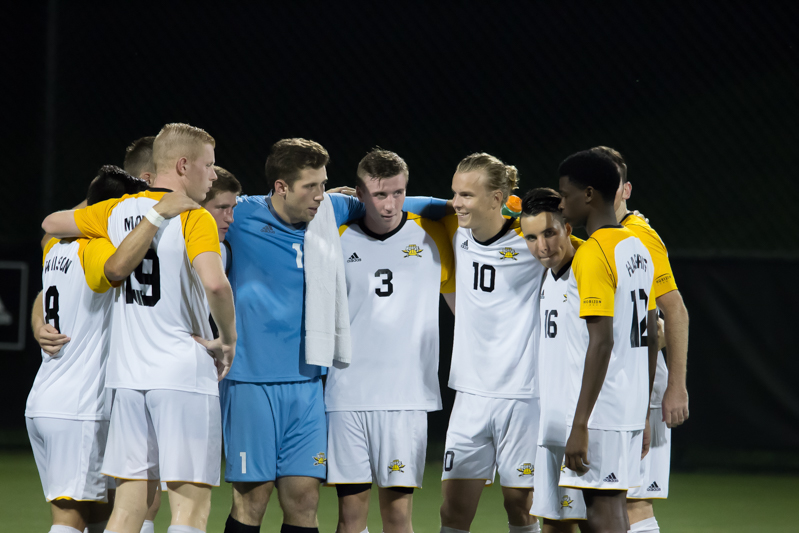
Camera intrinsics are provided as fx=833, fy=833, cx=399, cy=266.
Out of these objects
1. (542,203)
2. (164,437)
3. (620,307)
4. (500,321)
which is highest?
(542,203)

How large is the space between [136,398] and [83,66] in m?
7.02

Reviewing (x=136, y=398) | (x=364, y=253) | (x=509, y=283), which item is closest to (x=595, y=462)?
(x=509, y=283)

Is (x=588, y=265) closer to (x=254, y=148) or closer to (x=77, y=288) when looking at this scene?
(x=77, y=288)

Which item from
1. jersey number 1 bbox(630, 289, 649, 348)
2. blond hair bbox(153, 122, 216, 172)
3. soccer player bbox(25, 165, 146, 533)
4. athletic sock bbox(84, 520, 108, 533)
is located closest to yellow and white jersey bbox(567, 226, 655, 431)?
jersey number 1 bbox(630, 289, 649, 348)

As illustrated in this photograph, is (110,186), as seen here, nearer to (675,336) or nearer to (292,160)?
(292,160)

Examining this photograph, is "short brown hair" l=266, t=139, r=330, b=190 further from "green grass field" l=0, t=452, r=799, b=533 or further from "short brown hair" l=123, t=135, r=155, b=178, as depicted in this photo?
"green grass field" l=0, t=452, r=799, b=533

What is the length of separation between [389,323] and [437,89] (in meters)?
6.87

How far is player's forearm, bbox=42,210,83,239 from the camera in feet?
11.2

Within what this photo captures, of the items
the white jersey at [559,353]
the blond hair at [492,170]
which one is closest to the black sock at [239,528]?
the white jersey at [559,353]

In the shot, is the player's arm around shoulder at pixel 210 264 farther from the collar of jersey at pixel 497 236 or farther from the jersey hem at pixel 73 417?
the collar of jersey at pixel 497 236

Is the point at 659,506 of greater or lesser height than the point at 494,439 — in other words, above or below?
below

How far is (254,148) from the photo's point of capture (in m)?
10.3

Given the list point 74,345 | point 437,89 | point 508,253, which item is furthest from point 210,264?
point 437,89

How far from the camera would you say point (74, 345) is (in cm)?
343
